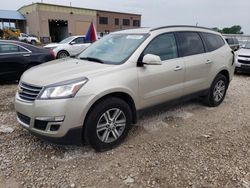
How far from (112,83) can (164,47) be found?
1.33 metres

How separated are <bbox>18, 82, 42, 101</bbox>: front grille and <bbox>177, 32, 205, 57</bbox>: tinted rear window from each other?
2.55 meters

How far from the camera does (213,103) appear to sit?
4902mm

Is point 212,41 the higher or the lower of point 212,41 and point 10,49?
the higher

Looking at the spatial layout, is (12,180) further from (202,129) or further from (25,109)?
(202,129)

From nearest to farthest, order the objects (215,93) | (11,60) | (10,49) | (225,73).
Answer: (215,93)
(225,73)
(11,60)
(10,49)

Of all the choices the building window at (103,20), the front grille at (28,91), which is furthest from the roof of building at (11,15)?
the front grille at (28,91)

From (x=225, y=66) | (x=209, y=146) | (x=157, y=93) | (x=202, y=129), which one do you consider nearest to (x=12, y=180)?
(x=157, y=93)

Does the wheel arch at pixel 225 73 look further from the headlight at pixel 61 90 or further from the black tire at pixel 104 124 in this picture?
the headlight at pixel 61 90

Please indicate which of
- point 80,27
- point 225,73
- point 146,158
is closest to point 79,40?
point 225,73

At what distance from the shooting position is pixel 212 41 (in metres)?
4.72

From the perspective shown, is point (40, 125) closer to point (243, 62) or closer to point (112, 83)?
point (112, 83)

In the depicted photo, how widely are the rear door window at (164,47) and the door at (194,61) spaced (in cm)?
17

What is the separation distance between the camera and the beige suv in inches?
106

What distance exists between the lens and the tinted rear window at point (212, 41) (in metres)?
4.56
